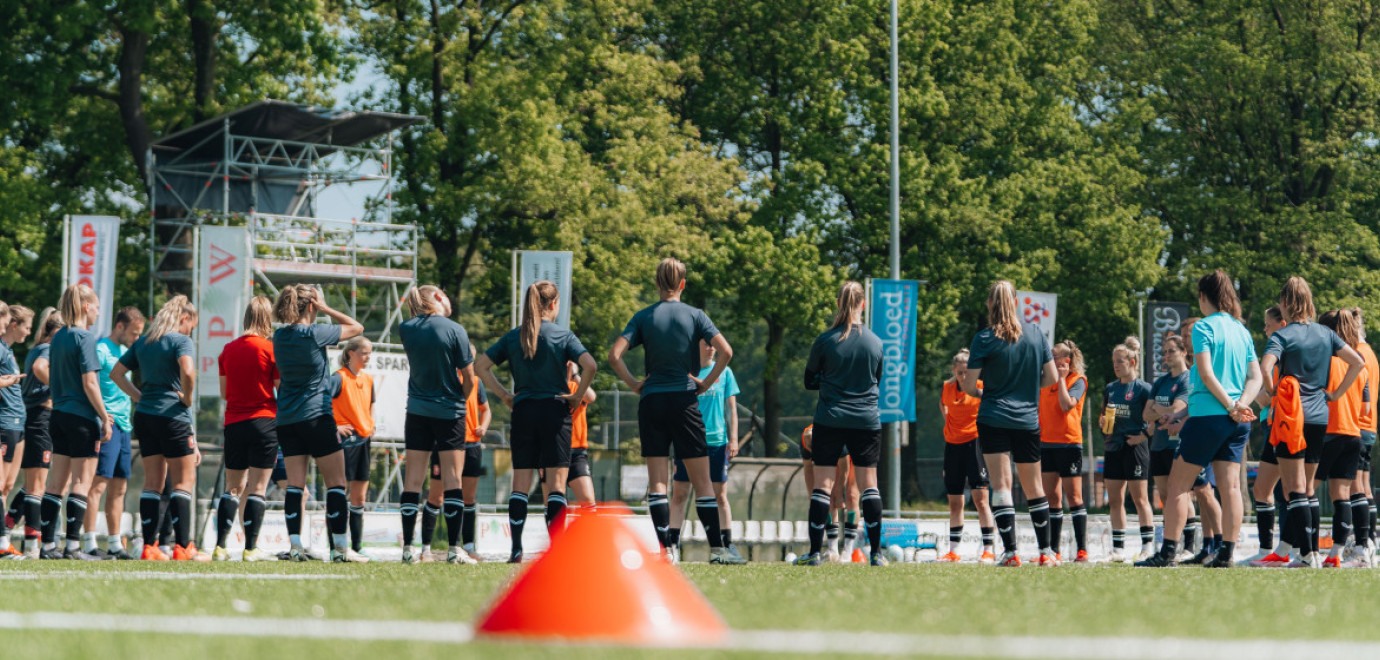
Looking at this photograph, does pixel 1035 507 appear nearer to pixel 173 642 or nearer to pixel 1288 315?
pixel 1288 315

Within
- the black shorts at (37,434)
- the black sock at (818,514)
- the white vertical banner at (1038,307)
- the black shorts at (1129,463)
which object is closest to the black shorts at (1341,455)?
the black shorts at (1129,463)

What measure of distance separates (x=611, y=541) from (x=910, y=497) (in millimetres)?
33365

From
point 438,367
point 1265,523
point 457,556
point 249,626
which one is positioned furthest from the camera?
point 1265,523

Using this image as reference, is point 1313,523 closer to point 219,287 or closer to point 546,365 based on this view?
point 546,365

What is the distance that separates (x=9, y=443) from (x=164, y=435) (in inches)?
89.4

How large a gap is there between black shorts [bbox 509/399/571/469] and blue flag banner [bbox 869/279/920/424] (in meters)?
13.2

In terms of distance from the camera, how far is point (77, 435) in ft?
Result: 38.9

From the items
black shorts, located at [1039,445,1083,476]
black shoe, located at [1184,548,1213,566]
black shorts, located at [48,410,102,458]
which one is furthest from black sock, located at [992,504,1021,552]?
black shorts, located at [48,410,102,458]

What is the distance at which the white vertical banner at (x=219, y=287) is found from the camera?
21.9 metres

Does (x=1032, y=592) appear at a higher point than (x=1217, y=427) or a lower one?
lower

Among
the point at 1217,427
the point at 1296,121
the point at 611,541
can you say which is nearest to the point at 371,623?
the point at 611,541

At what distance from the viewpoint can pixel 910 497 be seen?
37.2 m

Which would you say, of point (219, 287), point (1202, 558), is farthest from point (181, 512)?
point (219, 287)

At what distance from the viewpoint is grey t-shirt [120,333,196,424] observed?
37.5 feet
